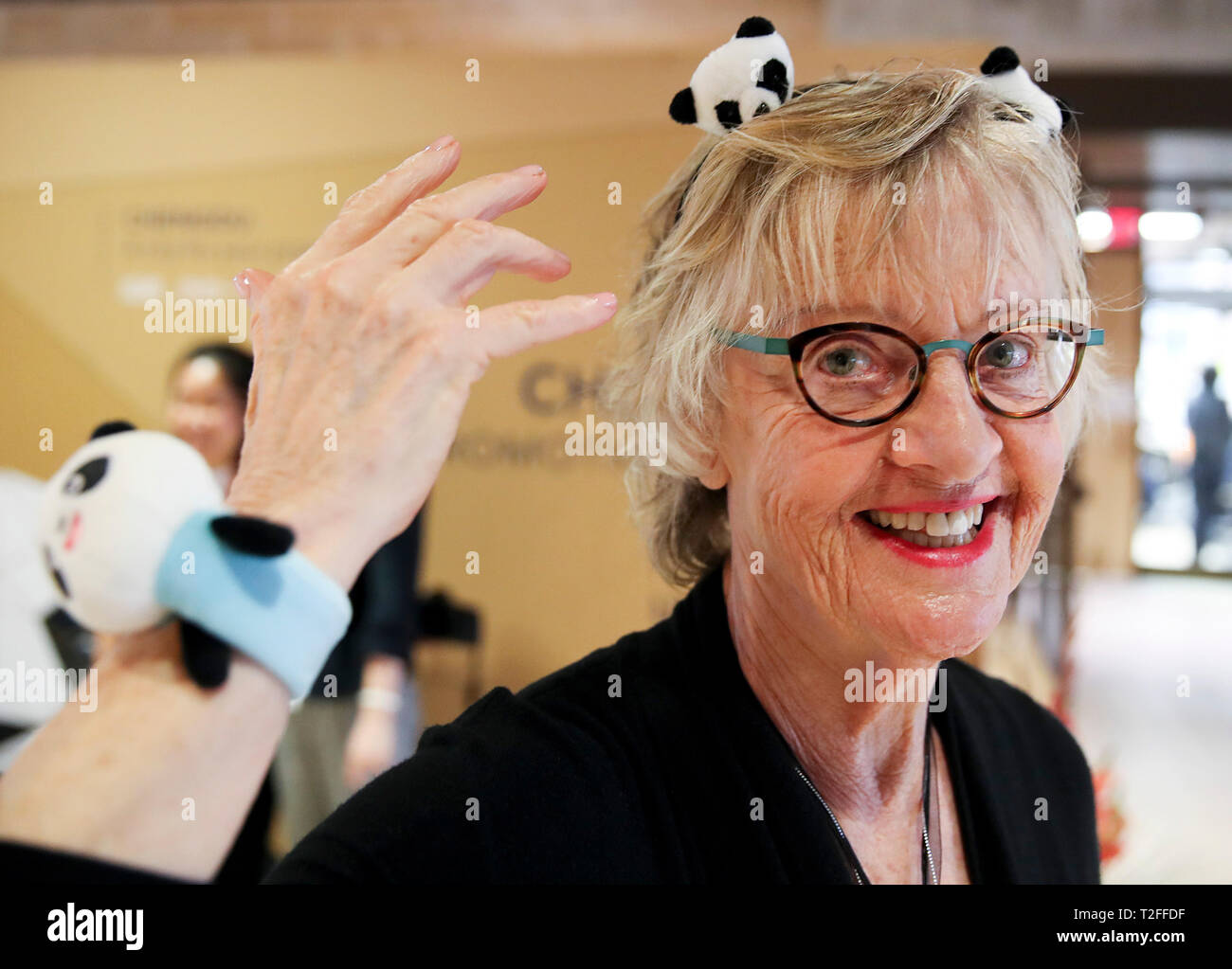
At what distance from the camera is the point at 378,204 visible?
2.56ft

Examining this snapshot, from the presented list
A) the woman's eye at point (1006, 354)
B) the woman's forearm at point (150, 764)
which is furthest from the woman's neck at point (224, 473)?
the woman's eye at point (1006, 354)

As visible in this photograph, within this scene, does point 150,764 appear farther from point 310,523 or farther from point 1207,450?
point 1207,450

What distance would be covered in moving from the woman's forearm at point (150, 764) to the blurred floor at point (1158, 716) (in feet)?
4.27

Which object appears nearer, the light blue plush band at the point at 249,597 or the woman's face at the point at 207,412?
the light blue plush band at the point at 249,597

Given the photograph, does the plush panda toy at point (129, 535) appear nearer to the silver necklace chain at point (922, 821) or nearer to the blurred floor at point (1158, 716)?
the silver necklace chain at point (922, 821)

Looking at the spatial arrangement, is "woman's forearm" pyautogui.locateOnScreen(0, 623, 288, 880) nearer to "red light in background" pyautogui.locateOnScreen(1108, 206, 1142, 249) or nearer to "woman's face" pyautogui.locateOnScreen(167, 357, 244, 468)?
"woman's face" pyautogui.locateOnScreen(167, 357, 244, 468)

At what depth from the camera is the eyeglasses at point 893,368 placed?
2.93 feet

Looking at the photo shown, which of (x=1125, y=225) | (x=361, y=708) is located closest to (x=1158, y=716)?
(x=1125, y=225)

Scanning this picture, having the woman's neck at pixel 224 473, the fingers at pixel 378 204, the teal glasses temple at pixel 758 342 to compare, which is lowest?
the woman's neck at pixel 224 473

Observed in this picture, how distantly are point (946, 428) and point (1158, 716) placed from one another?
3.10 m

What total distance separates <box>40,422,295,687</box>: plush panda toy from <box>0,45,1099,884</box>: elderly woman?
2 cm

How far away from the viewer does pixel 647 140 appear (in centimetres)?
143
